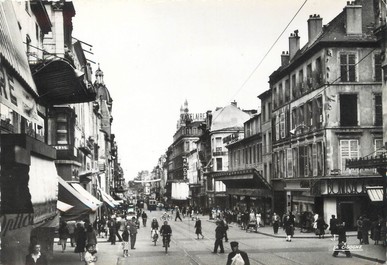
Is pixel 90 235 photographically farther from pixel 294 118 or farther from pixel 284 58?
pixel 284 58

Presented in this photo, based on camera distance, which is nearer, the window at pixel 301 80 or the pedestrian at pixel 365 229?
the pedestrian at pixel 365 229

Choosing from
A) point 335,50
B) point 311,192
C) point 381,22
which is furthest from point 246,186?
point 381,22

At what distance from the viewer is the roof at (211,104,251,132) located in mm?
88812

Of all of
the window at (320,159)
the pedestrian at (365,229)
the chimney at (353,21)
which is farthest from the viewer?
the window at (320,159)

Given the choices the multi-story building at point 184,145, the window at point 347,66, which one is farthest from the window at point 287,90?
the multi-story building at point 184,145

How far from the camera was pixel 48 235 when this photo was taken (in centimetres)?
1909

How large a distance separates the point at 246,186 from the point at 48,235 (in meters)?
42.9

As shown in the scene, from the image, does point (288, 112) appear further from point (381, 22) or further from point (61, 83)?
point (61, 83)

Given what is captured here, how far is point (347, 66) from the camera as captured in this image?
39406 millimetres

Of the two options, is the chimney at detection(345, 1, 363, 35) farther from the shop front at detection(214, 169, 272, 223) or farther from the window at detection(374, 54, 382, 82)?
the shop front at detection(214, 169, 272, 223)

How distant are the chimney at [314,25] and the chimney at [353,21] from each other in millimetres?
4000

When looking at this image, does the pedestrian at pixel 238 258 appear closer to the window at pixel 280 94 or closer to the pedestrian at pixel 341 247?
the pedestrian at pixel 341 247

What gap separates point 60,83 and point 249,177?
40.8m

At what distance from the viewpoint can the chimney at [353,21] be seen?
1550 inches
